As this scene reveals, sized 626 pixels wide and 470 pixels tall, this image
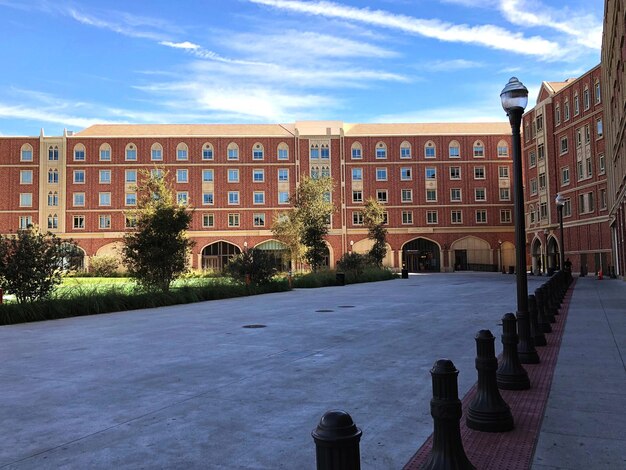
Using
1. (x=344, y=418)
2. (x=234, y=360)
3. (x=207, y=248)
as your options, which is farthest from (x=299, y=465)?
(x=207, y=248)

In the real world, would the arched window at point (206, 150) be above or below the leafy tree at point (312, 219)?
above

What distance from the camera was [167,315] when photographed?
16.0m

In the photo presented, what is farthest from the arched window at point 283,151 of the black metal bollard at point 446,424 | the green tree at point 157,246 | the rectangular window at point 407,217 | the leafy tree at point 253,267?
the black metal bollard at point 446,424

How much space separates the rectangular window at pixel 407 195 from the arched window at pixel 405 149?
15.9 feet

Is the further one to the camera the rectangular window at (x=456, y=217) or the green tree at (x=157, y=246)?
the rectangular window at (x=456, y=217)

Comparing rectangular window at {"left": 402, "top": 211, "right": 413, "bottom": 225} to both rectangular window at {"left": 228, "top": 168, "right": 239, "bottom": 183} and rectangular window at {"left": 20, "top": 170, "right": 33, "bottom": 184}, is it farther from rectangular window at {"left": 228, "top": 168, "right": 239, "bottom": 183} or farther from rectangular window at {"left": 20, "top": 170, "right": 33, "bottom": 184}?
rectangular window at {"left": 20, "top": 170, "right": 33, "bottom": 184}

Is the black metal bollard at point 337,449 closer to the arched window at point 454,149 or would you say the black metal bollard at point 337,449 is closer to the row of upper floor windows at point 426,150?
the row of upper floor windows at point 426,150

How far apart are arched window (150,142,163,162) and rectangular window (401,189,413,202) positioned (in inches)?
1315

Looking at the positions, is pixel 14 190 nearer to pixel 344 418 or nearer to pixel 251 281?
pixel 251 281

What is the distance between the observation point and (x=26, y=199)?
68.0 metres

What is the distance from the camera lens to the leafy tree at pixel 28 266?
51.6 ft

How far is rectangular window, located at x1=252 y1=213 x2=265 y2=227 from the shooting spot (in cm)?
6995

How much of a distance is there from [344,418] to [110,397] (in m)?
4.54

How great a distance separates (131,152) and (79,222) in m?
11.5
